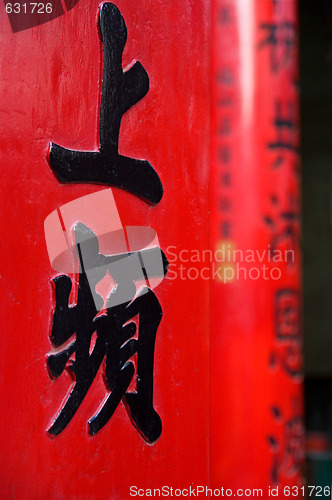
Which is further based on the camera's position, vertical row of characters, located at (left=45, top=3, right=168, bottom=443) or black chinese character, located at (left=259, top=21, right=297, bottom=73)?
black chinese character, located at (left=259, top=21, right=297, bottom=73)

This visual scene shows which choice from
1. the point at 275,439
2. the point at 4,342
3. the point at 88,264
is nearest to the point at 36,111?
A: the point at 88,264

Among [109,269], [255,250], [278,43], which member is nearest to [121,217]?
[109,269]

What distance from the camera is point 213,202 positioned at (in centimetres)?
228

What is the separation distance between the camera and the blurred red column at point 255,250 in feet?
7.05

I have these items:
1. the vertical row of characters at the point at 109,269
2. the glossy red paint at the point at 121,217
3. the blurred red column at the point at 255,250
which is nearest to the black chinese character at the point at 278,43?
the blurred red column at the point at 255,250

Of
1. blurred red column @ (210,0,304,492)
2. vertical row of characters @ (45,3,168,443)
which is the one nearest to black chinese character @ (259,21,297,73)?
blurred red column @ (210,0,304,492)

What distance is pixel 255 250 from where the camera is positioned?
219 cm

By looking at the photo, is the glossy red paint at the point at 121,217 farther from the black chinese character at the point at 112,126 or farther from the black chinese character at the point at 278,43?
the black chinese character at the point at 278,43

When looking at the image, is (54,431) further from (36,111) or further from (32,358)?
(36,111)

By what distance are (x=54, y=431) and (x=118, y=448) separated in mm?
190

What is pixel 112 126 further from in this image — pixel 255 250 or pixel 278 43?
pixel 278 43

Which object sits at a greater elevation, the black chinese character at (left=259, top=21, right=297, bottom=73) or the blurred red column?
the black chinese character at (left=259, top=21, right=297, bottom=73)

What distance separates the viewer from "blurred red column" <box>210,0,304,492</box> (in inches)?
84.6

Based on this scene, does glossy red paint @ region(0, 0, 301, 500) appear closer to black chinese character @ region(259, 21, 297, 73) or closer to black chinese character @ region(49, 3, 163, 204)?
black chinese character @ region(49, 3, 163, 204)
